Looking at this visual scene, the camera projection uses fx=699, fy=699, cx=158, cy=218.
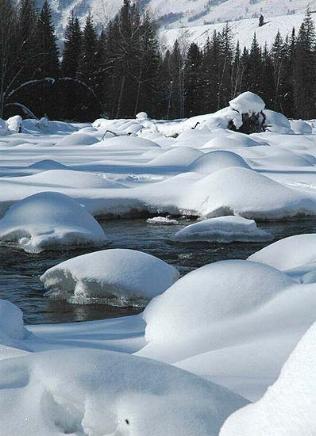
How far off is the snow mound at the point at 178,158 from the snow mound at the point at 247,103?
890 cm

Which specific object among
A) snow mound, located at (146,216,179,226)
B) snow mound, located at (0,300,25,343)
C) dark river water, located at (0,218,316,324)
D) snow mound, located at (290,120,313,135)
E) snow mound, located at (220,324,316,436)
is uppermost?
snow mound, located at (220,324,316,436)

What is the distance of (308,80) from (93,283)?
45.9 metres

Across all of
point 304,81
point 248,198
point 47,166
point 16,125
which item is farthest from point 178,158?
point 304,81

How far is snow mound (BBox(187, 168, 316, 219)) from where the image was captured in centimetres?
921

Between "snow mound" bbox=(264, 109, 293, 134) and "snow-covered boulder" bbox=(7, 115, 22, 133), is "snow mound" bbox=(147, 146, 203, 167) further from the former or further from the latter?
"snow-covered boulder" bbox=(7, 115, 22, 133)

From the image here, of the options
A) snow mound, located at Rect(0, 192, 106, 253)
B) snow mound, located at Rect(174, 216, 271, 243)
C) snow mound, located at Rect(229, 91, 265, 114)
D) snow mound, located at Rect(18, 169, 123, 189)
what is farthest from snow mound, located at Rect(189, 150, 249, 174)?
snow mound, located at Rect(229, 91, 265, 114)

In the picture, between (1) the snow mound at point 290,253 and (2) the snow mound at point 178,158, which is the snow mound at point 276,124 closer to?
(2) the snow mound at point 178,158

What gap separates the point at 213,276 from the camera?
4.05 meters

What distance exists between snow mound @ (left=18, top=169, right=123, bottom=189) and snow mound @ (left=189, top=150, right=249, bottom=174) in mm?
1958

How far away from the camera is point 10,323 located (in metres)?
3.66

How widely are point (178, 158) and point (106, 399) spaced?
37.0 feet

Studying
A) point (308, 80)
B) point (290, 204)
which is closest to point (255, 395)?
point (290, 204)

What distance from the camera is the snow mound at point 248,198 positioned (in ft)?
30.2

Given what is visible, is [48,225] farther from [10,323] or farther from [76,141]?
[76,141]
